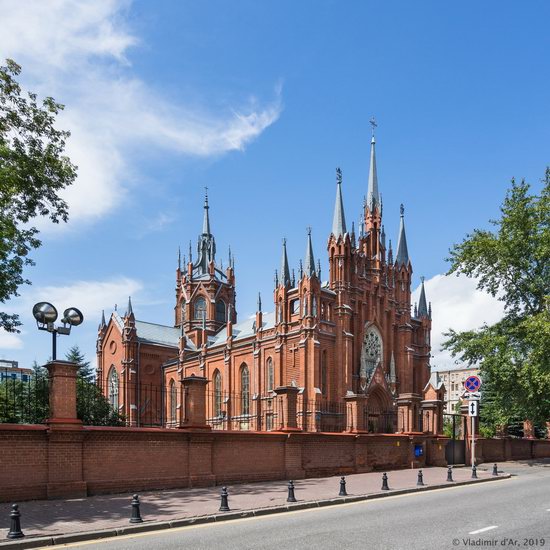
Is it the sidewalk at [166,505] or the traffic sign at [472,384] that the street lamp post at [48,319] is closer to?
the sidewalk at [166,505]

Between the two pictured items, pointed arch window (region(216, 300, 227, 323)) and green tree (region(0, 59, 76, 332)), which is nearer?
green tree (region(0, 59, 76, 332))

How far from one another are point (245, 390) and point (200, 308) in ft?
64.2

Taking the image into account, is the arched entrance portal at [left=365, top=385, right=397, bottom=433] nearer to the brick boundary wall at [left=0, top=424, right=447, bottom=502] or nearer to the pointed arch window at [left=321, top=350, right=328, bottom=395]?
the pointed arch window at [left=321, top=350, right=328, bottom=395]

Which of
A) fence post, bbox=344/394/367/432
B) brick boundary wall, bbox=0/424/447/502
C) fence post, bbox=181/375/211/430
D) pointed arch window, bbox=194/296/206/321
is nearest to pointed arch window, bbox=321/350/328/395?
fence post, bbox=344/394/367/432

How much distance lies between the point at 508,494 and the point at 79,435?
1135 cm

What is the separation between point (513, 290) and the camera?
110ft

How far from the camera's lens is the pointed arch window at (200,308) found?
69.3m

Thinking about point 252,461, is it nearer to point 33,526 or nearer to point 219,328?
point 33,526

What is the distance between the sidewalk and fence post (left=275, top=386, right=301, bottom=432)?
201cm

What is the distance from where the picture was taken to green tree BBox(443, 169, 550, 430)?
31.8 meters

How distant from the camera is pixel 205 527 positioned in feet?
37.4

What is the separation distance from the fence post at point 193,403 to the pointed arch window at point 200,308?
50837 mm

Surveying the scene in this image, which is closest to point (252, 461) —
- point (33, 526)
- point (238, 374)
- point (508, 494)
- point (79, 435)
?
point (79, 435)

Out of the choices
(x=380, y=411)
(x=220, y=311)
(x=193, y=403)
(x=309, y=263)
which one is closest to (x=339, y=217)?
(x=309, y=263)
